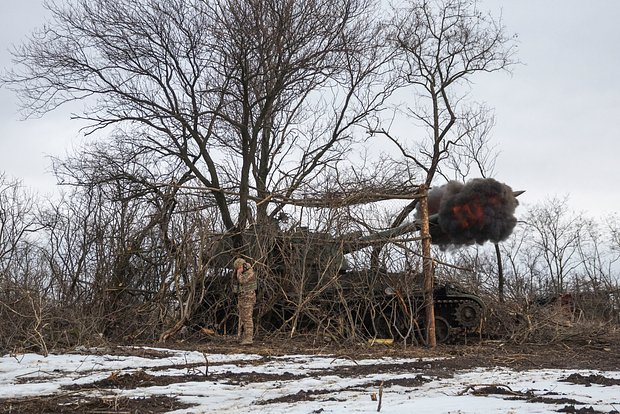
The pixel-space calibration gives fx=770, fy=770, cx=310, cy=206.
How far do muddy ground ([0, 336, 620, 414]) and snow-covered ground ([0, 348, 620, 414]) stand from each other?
7cm

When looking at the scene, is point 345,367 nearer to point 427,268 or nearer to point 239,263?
point 239,263

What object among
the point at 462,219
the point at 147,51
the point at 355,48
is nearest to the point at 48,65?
the point at 147,51

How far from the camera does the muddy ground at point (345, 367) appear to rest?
23.6ft

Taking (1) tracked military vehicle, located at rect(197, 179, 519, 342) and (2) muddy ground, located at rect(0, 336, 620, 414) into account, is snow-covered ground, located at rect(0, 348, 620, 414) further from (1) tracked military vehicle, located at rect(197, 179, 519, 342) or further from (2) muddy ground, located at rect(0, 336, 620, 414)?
(1) tracked military vehicle, located at rect(197, 179, 519, 342)

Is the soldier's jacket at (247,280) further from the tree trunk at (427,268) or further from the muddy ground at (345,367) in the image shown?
the tree trunk at (427,268)

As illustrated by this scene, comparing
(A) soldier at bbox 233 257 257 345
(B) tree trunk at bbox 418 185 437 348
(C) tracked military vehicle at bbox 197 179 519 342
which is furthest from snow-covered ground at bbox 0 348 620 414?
(C) tracked military vehicle at bbox 197 179 519 342

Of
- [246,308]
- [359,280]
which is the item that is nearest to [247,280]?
[246,308]

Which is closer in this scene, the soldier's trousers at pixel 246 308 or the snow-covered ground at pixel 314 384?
the snow-covered ground at pixel 314 384

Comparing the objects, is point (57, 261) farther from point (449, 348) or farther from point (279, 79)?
point (449, 348)

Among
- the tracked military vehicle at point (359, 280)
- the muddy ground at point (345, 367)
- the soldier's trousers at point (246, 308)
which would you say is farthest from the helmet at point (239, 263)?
the muddy ground at point (345, 367)

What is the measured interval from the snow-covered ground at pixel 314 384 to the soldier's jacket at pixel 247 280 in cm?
287

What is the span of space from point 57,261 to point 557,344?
430 inches

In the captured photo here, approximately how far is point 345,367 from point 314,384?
7.02 feet

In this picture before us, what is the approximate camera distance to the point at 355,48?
21.0 m
